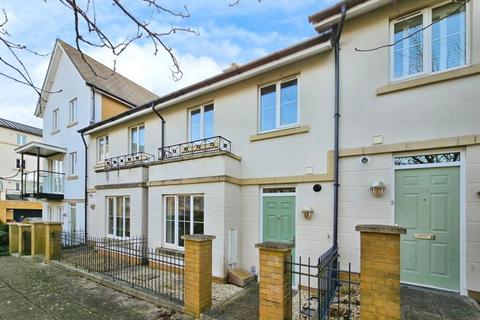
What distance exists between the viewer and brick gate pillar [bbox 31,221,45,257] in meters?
10.2

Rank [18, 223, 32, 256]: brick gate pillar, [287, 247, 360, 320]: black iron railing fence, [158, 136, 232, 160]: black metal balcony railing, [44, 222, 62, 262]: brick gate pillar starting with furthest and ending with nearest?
[18, 223, 32, 256]: brick gate pillar < [44, 222, 62, 262]: brick gate pillar < [158, 136, 232, 160]: black metal balcony railing < [287, 247, 360, 320]: black iron railing fence

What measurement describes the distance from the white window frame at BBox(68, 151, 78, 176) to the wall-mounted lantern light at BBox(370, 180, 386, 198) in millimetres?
14091

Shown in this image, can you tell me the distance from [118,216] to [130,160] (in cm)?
233

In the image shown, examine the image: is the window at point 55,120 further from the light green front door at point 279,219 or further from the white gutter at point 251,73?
the light green front door at point 279,219

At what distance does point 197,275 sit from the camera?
4766mm

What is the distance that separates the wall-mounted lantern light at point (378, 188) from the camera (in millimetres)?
5449

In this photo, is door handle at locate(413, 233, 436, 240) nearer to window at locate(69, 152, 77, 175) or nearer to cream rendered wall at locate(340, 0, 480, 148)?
cream rendered wall at locate(340, 0, 480, 148)

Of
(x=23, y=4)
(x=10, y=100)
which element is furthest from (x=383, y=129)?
(x=10, y=100)

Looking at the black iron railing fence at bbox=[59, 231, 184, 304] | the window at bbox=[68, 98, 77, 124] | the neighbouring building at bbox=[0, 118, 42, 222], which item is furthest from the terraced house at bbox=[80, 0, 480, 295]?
the neighbouring building at bbox=[0, 118, 42, 222]

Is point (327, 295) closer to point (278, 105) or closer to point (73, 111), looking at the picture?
point (278, 105)

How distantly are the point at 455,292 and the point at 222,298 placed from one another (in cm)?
448

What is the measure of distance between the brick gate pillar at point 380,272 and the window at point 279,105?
13.6ft

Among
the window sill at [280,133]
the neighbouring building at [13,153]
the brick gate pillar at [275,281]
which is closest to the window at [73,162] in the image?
the window sill at [280,133]

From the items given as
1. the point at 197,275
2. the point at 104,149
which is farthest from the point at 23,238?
the point at 197,275
